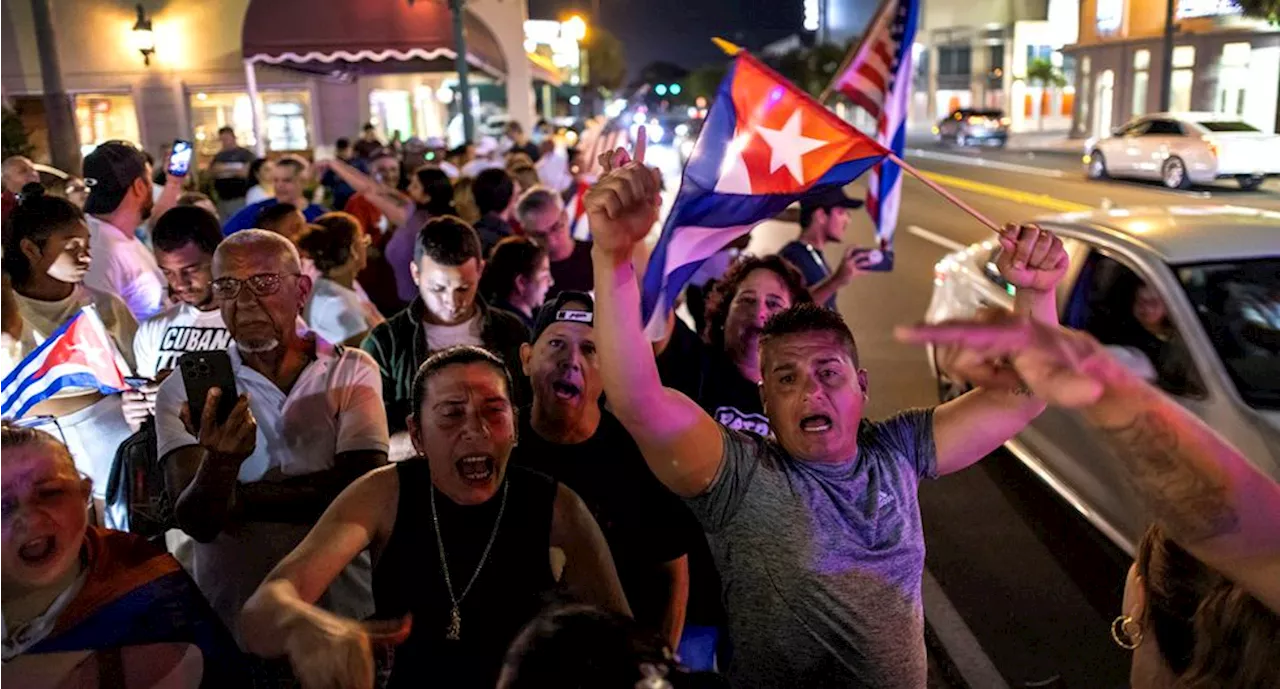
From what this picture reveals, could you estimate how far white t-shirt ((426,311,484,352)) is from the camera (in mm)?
4184

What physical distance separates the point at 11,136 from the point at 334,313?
453 inches

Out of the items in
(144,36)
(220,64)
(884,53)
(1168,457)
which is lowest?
(1168,457)

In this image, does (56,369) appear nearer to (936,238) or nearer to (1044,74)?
(936,238)

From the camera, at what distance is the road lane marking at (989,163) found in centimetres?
2889

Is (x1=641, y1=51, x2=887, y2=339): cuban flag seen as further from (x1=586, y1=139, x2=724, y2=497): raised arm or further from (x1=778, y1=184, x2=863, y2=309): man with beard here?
(x1=778, y1=184, x2=863, y2=309): man with beard

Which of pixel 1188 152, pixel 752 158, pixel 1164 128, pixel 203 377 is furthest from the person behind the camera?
pixel 1164 128

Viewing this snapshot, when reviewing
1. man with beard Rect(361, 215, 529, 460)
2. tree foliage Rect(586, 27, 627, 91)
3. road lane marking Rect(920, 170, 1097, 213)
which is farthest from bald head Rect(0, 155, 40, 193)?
tree foliage Rect(586, 27, 627, 91)

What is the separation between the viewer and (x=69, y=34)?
18.4 m

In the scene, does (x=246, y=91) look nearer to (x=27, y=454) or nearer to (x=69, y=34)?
(x=69, y=34)

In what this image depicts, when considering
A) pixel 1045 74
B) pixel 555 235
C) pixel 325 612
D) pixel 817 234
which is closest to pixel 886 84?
pixel 817 234

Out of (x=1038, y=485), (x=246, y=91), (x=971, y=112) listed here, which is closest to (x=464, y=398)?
(x=1038, y=485)

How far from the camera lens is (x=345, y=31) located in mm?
16734

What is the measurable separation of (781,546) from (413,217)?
5.29m

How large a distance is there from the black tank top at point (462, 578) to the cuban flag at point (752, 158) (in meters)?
0.97
